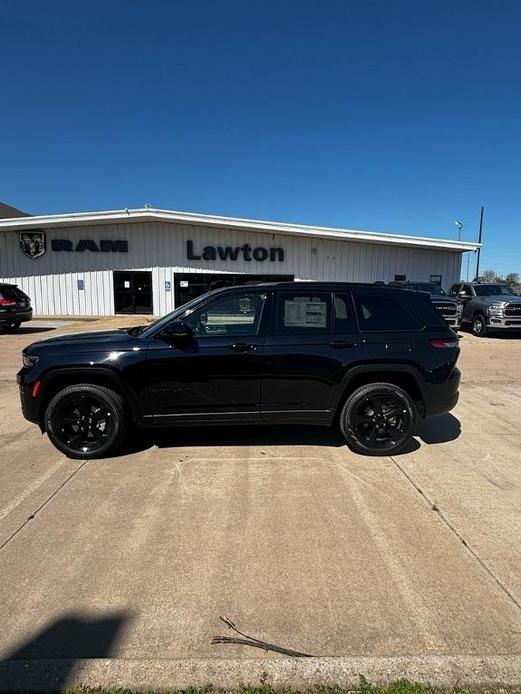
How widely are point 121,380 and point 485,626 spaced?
3.50 meters

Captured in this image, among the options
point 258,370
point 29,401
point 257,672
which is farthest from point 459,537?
point 29,401

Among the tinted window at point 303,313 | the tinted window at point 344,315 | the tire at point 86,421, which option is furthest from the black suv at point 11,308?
the tinted window at point 344,315

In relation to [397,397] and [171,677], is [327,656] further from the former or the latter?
[397,397]

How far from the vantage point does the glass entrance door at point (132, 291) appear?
2291cm

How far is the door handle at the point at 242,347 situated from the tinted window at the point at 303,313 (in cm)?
37

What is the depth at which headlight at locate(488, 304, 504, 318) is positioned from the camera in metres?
15.3

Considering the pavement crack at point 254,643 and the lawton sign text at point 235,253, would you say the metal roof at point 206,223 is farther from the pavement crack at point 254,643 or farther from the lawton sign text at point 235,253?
the pavement crack at point 254,643

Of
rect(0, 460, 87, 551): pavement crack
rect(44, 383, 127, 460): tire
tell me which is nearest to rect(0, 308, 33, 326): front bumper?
rect(44, 383, 127, 460): tire

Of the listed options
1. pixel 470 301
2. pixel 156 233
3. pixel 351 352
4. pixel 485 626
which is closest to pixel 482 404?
pixel 351 352

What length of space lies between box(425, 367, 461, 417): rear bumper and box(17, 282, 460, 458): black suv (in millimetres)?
12

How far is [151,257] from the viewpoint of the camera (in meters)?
22.8

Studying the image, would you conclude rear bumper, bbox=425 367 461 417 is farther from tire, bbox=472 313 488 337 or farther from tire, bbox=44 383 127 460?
tire, bbox=472 313 488 337

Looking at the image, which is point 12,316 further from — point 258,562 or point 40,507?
point 258,562

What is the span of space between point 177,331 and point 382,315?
2.17 meters
